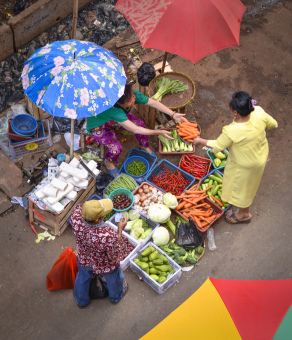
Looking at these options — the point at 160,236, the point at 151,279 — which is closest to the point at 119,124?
the point at 160,236

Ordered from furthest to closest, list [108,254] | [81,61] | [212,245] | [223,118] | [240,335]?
1. [223,118]
2. [212,245]
3. [81,61]
4. [108,254]
5. [240,335]

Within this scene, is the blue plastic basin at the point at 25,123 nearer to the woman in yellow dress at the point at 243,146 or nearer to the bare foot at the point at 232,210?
the woman in yellow dress at the point at 243,146

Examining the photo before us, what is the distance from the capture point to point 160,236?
5.26 meters

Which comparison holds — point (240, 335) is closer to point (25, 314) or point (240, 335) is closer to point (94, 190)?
point (25, 314)

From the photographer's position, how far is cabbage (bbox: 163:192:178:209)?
5488mm

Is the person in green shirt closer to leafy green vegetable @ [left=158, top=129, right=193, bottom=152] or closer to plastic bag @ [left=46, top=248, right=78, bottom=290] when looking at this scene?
leafy green vegetable @ [left=158, top=129, right=193, bottom=152]

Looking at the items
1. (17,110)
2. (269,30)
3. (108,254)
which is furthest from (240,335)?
(269,30)

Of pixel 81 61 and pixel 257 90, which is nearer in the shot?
pixel 81 61

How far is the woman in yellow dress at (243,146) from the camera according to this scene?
14.9 feet

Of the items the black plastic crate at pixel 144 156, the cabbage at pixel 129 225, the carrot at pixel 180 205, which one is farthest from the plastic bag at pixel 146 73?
the cabbage at pixel 129 225

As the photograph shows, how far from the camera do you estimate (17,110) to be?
6297 mm

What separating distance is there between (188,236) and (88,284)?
145 cm

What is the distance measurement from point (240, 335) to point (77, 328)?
2301 mm

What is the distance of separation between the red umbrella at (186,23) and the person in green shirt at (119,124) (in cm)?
73
